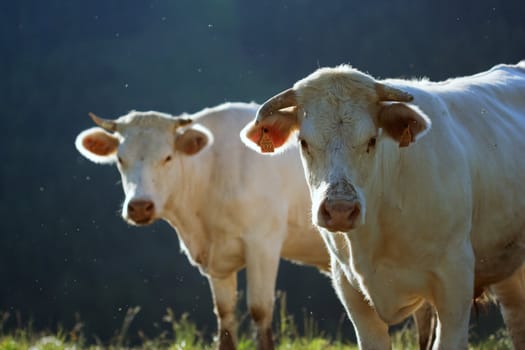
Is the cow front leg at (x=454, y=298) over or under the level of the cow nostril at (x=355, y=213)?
under

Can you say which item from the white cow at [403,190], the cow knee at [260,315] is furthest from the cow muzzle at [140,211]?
the white cow at [403,190]

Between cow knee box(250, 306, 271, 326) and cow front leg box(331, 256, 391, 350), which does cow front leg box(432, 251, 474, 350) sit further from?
cow knee box(250, 306, 271, 326)

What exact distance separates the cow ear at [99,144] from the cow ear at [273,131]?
360cm

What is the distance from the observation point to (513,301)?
6836 millimetres

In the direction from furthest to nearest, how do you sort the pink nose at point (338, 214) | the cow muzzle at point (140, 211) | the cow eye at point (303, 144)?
the cow muzzle at point (140, 211)
the cow eye at point (303, 144)
the pink nose at point (338, 214)

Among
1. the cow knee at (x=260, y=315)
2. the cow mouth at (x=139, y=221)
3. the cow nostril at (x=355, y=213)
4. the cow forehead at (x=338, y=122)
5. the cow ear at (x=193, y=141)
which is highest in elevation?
the cow ear at (x=193, y=141)

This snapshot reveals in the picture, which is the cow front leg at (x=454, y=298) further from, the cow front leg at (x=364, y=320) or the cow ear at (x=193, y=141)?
the cow ear at (x=193, y=141)

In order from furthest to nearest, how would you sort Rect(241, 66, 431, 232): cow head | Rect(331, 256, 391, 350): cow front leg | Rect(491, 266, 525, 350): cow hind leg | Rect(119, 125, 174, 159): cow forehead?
1. Rect(119, 125, 174, 159): cow forehead
2. Rect(491, 266, 525, 350): cow hind leg
3. Rect(331, 256, 391, 350): cow front leg
4. Rect(241, 66, 431, 232): cow head

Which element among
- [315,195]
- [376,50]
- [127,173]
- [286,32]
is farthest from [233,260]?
[286,32]

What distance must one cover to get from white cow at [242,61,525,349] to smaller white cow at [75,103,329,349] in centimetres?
279

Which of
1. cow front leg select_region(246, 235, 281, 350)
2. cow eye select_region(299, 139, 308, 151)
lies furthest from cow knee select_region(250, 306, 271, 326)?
cow eye select_region(299, 139, 308, 151)

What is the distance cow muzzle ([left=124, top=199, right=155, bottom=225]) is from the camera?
25.6 ft

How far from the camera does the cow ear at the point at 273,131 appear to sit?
Answer: 5086 millimetres

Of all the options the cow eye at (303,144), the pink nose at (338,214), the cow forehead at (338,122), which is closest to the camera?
the pink nose at (338,214)
